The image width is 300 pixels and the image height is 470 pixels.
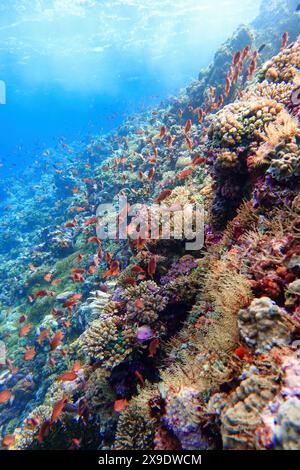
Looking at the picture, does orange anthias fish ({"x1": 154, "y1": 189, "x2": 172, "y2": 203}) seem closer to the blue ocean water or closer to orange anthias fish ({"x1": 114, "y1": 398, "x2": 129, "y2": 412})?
orange anthias fish ({"x1": 114, "y1": 398, "x2": 129, "y2": 412})

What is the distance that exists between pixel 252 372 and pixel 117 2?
1543 inches

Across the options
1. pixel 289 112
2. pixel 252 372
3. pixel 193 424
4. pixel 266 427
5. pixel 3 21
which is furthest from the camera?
pixel 3 21

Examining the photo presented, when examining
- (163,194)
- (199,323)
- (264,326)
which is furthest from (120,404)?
(163,194)

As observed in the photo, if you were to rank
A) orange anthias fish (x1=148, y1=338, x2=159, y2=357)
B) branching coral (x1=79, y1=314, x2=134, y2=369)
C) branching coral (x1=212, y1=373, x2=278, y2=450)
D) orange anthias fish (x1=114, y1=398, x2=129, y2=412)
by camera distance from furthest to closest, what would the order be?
branching coral (x1=79, y1=314, x2=134, y2=369)
orange anthias fish (x1=148, y1=338, x2=159, y2=357)
orange anthias fish (x1=114, y1=398, x2=129, y2=412)
branching coral (x1=212, y1=373, x2=278, y2=450)

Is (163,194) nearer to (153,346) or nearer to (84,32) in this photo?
(153,346)

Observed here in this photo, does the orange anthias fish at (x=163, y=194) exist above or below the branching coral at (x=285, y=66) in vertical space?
below

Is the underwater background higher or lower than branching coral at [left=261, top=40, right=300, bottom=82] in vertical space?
lower

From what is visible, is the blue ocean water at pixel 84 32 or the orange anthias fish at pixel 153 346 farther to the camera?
the blue ocean water at pixel 84 32

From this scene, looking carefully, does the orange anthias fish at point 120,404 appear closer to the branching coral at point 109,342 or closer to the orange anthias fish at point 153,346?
the branching coral at point 109,342

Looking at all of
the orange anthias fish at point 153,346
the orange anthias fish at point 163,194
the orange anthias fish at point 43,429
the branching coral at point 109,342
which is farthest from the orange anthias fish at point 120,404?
the orange anthias fish at point 163,194

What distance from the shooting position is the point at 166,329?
445cm

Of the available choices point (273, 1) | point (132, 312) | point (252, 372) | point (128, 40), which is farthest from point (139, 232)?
point (128, 40)

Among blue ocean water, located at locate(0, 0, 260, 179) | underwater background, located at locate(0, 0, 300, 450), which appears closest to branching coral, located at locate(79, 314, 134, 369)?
underwater background, located at locate(0, 0, 300, 450)

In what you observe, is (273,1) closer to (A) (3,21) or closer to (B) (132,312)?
(A) (3,21)
